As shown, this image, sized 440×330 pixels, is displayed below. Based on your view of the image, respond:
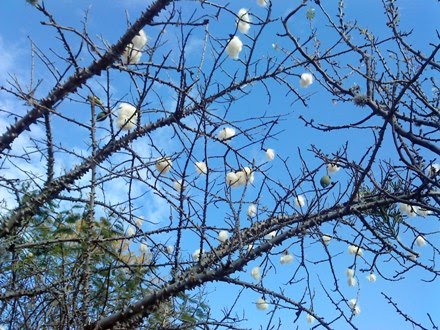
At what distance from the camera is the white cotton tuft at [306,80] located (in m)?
3.60

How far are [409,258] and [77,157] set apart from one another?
199cm

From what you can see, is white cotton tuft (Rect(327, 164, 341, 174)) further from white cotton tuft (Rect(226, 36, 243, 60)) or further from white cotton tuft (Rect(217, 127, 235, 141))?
white cotton tuft (Rect(226, 36, 243, 60))

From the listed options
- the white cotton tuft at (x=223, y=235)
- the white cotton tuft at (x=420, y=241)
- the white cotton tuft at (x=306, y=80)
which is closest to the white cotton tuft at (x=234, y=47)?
the white cotton tuft at (x=306, y=80)

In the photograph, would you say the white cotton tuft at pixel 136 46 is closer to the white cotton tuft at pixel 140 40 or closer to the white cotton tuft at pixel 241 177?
the white cotton tuft at pixel 140 40

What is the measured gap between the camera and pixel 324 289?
10.1ft

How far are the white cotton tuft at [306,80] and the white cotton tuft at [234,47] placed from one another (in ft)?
1.65

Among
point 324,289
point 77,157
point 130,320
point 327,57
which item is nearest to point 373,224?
point 324,289

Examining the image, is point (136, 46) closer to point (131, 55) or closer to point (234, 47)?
point (131, 55)

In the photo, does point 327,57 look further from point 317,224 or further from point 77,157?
point 77,157

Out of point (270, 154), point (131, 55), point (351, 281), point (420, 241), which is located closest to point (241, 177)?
point (270, 154)

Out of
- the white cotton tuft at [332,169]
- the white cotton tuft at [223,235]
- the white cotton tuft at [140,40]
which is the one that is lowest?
the white cotton tuft at [223,235]

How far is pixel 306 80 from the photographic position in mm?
3619

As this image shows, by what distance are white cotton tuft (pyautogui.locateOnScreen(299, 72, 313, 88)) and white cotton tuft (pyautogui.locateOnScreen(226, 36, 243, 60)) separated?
0.50 meters

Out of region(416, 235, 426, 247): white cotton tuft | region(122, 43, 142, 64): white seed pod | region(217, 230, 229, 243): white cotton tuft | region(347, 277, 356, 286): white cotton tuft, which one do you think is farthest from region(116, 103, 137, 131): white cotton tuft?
region(416, 235, 426, 247): white cotton tuft
